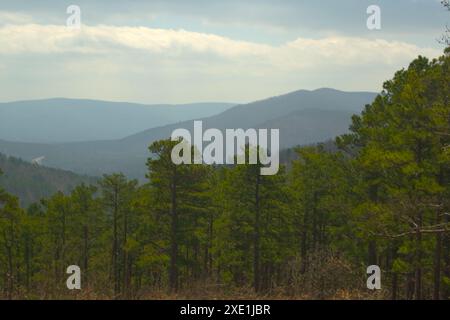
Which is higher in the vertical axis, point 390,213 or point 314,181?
point 314,181

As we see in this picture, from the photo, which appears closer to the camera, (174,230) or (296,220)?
(174,230)

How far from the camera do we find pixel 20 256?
4228 centimetres

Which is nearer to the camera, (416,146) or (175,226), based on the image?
(416,146)

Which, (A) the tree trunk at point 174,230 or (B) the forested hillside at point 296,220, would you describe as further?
(A) the tree trunk at point 174,230

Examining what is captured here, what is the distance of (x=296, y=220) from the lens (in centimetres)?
3102

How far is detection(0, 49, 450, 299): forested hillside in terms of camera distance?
15.2 m

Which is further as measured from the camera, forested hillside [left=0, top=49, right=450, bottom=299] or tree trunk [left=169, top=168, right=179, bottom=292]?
tree trunk [left=169, top=168, right=179, bottom=292]

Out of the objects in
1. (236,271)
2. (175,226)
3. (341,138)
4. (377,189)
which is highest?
(341,138)

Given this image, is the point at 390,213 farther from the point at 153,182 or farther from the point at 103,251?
the point at 103,251

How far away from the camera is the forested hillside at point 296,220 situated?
1523 cm

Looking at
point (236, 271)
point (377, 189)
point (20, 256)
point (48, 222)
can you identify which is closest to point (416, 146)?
point (377, 189)

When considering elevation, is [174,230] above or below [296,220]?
below

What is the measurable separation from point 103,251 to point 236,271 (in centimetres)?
1796
